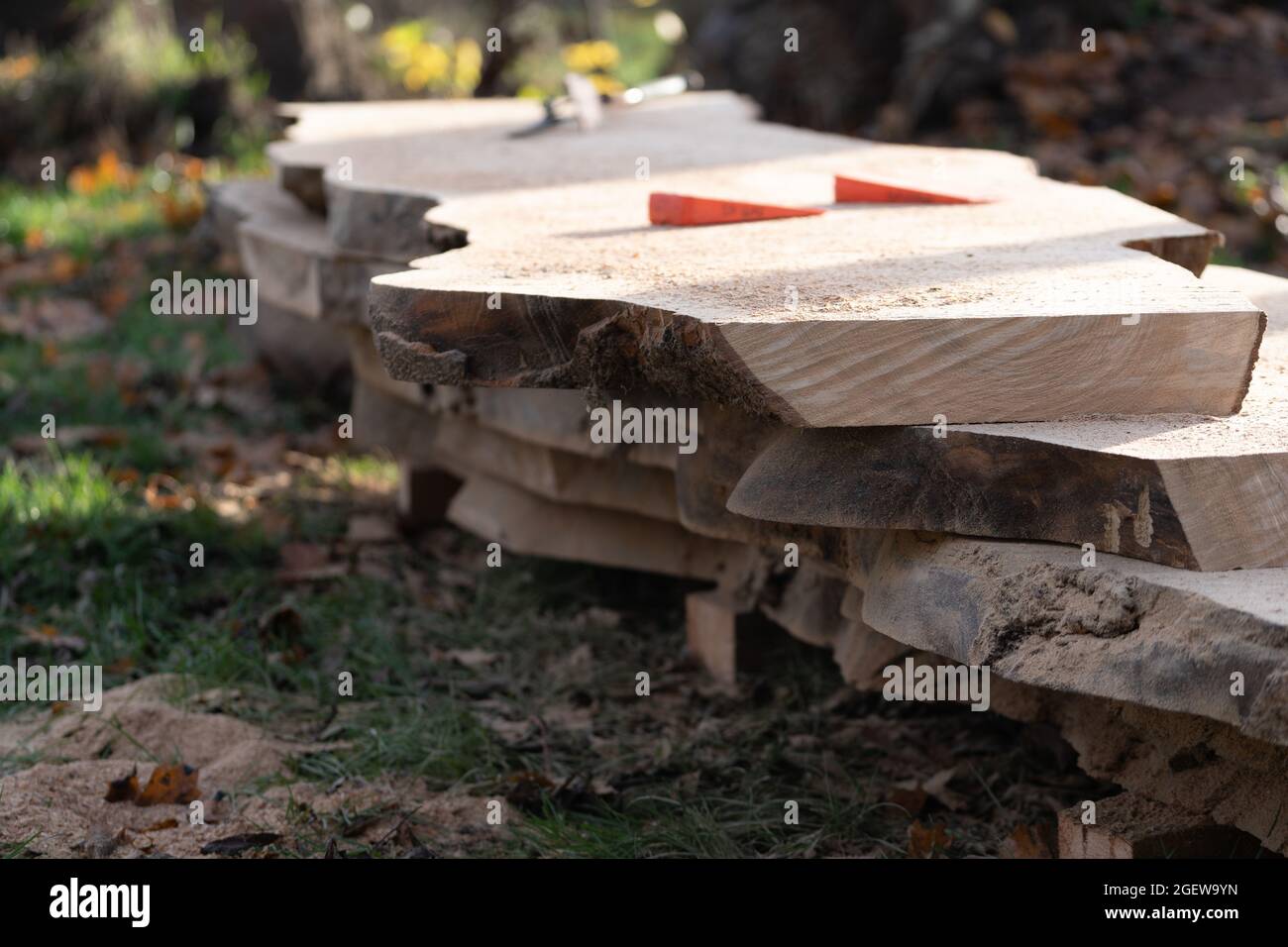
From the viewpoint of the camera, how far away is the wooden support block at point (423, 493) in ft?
12.8

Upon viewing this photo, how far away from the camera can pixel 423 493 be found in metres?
3.92

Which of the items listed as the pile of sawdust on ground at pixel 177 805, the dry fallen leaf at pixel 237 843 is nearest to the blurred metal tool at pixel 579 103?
the pile of sawdust on ground at pixel 177 805

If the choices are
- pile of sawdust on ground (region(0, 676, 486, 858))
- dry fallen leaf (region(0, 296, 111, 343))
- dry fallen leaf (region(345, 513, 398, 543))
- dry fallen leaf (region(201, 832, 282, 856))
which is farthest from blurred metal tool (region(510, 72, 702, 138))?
dry fallen leaf (region(201, 832, 282, 856))

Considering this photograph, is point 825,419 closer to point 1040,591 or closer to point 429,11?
point 1040,591

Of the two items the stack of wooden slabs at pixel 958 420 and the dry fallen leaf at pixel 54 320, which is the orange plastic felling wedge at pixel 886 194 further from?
the dry fallen leaf at pixel 54 320

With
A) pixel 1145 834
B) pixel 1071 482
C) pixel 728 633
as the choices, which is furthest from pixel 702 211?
pixel 1145 834

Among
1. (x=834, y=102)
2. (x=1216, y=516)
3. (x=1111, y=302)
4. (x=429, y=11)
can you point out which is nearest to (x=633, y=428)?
(x=1111, y=302)

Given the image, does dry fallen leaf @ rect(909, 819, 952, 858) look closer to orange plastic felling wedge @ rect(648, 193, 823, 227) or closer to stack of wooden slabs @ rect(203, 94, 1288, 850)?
stack of wooden slabs @ rect(203, 94, 1288, 850)

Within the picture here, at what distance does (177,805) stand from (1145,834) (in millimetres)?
1487

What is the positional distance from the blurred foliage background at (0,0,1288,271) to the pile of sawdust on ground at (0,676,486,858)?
374cm

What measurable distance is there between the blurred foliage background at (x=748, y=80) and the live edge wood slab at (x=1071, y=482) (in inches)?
137

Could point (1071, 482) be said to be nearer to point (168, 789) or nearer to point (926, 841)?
point (926, 841)

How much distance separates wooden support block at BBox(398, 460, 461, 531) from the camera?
12.8 ft
